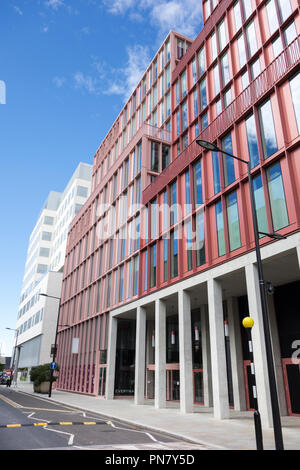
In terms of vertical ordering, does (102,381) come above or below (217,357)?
below

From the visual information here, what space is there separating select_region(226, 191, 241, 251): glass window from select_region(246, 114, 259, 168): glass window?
208 cm

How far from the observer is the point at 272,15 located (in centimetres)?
1892

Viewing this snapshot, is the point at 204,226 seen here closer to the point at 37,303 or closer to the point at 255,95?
the point at 255,95

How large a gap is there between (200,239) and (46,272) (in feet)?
202

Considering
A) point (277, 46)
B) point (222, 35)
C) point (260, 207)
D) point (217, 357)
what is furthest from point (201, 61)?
point (217, 357)

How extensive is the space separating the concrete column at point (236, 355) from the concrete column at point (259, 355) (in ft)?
22.9

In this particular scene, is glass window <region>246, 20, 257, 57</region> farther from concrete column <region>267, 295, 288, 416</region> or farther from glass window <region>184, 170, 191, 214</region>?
concrete column <region>267, 295, 288, 416</region>

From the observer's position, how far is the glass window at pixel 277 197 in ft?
49.5

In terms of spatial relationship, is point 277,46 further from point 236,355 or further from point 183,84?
point 236,355

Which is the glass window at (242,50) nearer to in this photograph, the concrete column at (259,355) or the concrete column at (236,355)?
the concrete column at (259,355)

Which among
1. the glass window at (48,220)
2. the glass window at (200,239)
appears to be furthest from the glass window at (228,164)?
the glass window at (48,220)

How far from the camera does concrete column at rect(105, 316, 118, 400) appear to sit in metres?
30.3

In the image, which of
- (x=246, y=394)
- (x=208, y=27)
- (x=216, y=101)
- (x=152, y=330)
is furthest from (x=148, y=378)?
(x=208, y=27)

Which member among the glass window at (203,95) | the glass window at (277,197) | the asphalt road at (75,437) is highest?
the glass window at (203,95)
